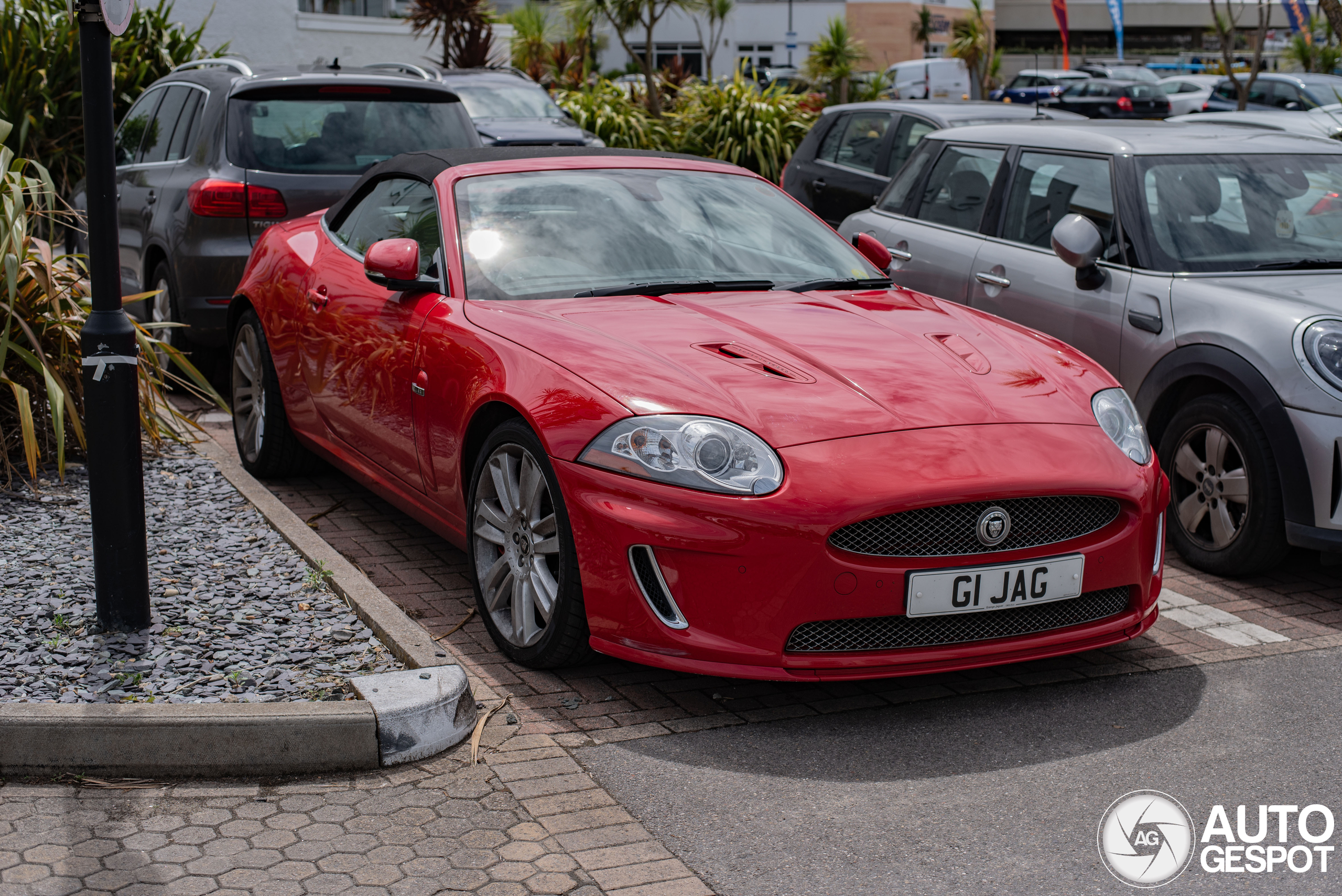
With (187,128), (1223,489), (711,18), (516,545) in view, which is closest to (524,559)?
(516,545)

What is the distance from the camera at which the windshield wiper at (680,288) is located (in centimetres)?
490

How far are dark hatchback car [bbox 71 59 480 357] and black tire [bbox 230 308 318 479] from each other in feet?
3.78

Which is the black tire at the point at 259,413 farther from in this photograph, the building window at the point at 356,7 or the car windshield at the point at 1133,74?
the car windshield at the point at 1133,74

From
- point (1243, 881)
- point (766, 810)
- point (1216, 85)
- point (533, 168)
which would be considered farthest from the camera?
point (1216, 85)

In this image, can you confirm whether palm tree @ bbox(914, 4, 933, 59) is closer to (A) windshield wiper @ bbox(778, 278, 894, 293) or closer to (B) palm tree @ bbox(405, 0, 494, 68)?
(B) palm tree @ bbox(405, 0, 494, 68)

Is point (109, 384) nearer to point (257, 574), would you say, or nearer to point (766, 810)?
point (257, 574)

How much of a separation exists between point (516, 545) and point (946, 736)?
1.38 meters

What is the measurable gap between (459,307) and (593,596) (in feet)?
4.27

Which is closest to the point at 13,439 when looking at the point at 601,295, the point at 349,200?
the point at 349,200

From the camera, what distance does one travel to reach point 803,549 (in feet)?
12.3

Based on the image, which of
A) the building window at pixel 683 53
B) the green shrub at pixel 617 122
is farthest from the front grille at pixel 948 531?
the building window at pixel 683 53

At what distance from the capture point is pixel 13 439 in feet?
20.3

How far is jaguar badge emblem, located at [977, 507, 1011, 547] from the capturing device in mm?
3885
